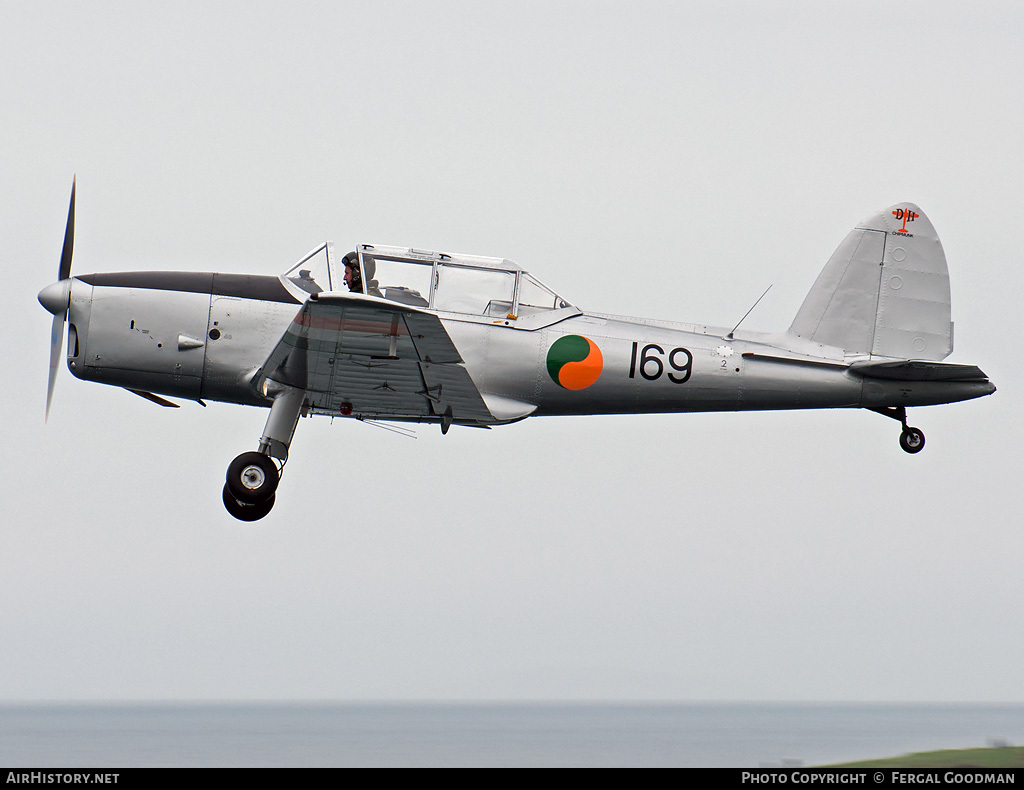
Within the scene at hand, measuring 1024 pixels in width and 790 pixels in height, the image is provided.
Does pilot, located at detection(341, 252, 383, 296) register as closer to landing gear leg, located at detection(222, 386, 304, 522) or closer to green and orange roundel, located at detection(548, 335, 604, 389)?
landing gear leg, located at detection(222, 386, 304, 522)

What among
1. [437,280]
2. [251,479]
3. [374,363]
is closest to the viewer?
[374,363]

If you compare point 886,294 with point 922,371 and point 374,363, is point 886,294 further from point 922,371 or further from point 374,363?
point 374,363

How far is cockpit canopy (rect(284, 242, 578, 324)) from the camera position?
368 inches

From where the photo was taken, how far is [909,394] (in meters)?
10.2

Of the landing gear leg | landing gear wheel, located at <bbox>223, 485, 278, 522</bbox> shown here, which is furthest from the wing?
landing gear wheel, located at <bbox>223, 485, 278, 522</bbox>

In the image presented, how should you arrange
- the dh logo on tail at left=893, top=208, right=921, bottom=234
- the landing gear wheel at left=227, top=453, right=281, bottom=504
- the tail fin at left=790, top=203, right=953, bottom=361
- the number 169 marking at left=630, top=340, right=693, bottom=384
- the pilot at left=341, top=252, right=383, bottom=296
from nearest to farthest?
the landing gear wheel at left=227, top=453, right=281, bottom=504
the pilot at left=341, top=252, right=383, bottom=296
the number 169 marking at left=630, top=340, right=693, bottom=384
the tail fin at left=790, top=203, right=953, bottom=361
the dh logo on tail at left=893, top=208, right=921, bottom=234

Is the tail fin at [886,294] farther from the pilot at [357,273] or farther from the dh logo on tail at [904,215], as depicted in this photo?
the pilot at [357,273]

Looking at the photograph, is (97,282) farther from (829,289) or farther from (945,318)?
(945,318)

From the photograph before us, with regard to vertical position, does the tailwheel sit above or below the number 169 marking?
below

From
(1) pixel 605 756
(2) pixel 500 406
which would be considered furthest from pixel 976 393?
(1) pixel 605 756

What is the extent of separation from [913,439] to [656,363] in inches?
107

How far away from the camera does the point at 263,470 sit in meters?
9.09

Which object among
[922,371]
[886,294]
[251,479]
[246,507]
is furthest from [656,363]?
[246,507]

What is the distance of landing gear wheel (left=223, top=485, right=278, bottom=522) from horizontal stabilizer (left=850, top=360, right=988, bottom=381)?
5.75m
